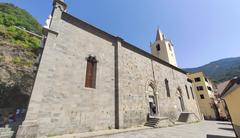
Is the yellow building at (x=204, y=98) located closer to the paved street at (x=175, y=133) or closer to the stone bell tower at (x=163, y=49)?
the stone bell tower at (x=163, y=49)

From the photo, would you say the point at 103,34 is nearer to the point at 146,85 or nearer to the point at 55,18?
the point at 55,18

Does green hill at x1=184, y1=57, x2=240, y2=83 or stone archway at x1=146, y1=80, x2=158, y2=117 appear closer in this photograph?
stone archway at x1=146, y1=80, x2=158, y2=117

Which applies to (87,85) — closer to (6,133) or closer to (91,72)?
(91,72)

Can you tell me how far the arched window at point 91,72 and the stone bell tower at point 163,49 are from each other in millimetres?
22284

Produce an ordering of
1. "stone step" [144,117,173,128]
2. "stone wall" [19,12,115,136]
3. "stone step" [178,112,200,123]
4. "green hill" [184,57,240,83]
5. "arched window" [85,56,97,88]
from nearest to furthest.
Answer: "stone wall" [19,12,115,136]
"arched window" [85,56,97,88]
"stone step" [144,117,173,128]
"stone step" [178,112,200,123]
"green hill" [184,57,240,83]

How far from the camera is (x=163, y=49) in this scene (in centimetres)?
3080

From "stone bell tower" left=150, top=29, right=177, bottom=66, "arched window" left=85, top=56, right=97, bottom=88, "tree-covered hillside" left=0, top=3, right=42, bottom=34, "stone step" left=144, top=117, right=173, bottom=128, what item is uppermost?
"tree-covered hillside" left=0, top=3, right=42, bottom=34

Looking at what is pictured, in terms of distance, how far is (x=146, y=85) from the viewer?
14867 mm

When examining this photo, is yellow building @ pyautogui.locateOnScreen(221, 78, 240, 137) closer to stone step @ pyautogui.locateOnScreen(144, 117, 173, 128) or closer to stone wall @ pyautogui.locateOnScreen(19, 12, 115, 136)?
stone step @ pyautogui.locateOnScreen(144, 117, 173, 128)

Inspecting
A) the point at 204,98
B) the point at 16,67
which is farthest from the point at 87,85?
the point at 204,98

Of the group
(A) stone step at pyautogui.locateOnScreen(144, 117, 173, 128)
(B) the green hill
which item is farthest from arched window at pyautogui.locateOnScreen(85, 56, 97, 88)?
(B) the green hill

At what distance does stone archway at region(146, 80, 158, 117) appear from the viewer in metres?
14.4

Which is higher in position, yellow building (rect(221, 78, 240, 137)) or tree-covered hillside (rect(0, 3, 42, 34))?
tree-covered hillside (rect(0, 3, 42, 34))

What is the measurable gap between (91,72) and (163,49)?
2468 centimetres
